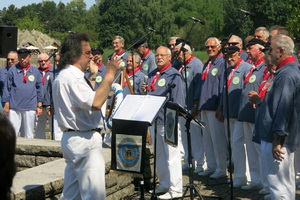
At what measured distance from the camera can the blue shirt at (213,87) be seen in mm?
10078

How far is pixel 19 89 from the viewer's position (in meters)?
12.7

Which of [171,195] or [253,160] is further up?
[253,160]

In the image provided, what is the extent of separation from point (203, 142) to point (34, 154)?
362 cm

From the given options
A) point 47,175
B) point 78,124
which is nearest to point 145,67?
point 47,175

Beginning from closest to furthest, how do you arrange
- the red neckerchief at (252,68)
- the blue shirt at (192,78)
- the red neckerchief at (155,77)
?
1. the red neckerchief at (252,68)
2. the red neckerchief at (155,77)
3. the blue shirt at (192,78)

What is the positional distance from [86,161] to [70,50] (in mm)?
1091

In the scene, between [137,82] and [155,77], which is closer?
[155,77]

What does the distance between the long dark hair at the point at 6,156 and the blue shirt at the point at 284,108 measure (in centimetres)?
410

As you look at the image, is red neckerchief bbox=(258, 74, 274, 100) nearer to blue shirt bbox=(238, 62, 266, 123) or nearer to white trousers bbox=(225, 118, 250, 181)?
blue shirt bbox=(238, 62, 266, 123)

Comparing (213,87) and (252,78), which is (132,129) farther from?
(213,87)

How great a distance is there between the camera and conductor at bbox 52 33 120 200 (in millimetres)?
5742

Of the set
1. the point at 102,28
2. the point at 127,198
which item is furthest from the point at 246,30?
the point at 127,198

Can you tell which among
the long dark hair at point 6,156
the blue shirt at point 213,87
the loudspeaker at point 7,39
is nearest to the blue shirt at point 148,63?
the blue shirt at point 213,87

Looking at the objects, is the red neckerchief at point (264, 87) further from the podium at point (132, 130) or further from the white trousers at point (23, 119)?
the white trousers at point (23, 119)
